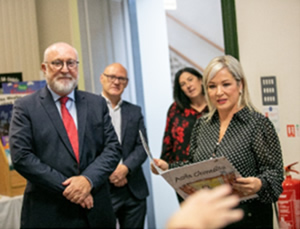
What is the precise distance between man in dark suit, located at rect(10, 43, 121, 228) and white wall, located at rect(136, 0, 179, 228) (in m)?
1.93

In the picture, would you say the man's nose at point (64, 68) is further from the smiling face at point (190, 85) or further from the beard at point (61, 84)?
the smiling face at point (190, 85)

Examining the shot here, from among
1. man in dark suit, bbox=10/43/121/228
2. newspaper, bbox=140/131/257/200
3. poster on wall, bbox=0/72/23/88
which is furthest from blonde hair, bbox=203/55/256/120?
poster on wall, bbox=0/72/23/88

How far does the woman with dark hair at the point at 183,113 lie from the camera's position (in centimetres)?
283

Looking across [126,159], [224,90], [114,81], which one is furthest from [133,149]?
[224,90]

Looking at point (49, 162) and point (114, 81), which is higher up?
point (114, 81)

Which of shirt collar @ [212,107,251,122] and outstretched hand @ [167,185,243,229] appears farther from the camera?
shirt collar @ [212,107,251,122]

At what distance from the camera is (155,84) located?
163 inches

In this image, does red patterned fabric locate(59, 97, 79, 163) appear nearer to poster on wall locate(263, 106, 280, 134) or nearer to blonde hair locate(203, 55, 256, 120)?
blonde hair locate(203, 55, 256, 120)

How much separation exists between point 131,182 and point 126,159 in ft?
0.58

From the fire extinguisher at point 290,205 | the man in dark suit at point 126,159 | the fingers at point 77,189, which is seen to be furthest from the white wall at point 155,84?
the fingers at point 77,189

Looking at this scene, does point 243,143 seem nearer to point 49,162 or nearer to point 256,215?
point 256,215

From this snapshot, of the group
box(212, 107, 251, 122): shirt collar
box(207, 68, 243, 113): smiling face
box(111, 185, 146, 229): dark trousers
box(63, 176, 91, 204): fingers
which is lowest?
box(111, 185, 146, 229): dark trousers

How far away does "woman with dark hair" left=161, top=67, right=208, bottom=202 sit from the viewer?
283cm

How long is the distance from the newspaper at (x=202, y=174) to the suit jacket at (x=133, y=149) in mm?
1200
